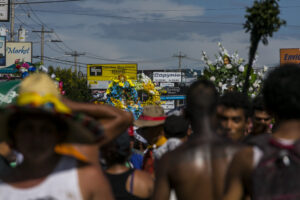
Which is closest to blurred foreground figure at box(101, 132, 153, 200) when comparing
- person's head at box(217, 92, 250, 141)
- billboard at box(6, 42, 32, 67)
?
person's head at box(217, 92, 250, 141)

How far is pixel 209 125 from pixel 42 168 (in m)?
1.04

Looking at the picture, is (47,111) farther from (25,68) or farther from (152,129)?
(25,68)

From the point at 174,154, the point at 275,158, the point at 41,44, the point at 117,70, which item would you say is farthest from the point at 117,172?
the point at 117,70

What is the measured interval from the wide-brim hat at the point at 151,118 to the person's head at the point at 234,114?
4.52ft

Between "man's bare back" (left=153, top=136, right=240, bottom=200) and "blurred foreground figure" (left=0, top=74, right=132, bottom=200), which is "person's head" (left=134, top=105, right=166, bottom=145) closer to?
"man's bare back" (left=153, top=136, right=240, bottom=200)

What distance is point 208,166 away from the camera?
3.07m

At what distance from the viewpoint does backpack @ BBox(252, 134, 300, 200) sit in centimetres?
260

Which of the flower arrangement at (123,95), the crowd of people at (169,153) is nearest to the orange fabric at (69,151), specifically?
the crowd of people at (169,153)

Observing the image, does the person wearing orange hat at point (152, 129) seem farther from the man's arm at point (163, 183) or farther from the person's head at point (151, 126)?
the man's arm at point (163, 183)

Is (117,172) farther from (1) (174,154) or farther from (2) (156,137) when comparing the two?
(2) (156,137)

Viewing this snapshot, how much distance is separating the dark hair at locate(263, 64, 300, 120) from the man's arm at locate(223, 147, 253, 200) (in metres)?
0.27

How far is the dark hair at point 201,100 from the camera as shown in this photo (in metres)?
3.17

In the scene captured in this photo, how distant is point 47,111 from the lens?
8.45 ft

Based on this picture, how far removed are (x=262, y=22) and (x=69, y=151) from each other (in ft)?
5.84
